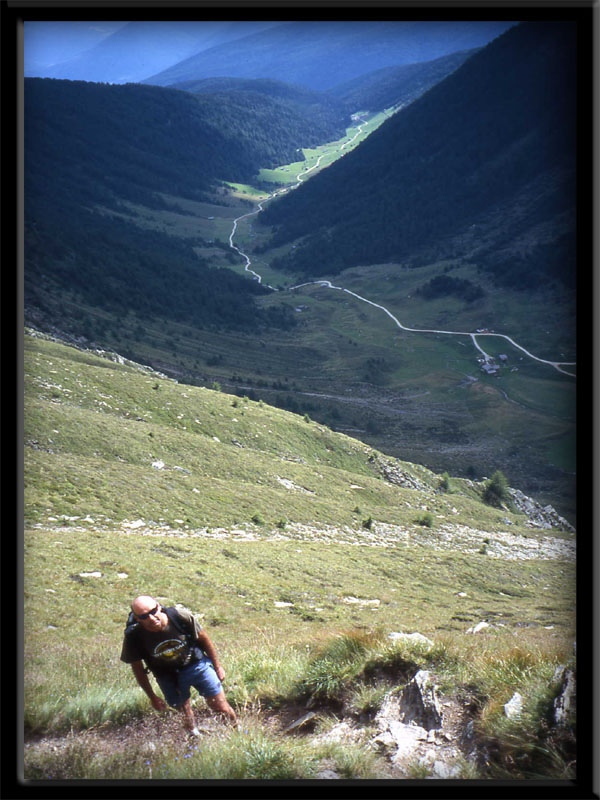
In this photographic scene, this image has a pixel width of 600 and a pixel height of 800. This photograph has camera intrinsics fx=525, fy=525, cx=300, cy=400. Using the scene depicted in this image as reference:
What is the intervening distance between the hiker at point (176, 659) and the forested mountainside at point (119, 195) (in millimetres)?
4717

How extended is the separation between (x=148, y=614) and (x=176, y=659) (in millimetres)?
630

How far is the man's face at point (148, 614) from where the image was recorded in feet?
14.6

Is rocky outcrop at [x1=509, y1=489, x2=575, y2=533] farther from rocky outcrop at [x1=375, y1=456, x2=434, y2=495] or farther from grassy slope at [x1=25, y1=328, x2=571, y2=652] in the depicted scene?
rocky outcrop at [x1=375, y1=456, x2=434, y2=495]

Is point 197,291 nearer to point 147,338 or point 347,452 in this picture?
point 147,338

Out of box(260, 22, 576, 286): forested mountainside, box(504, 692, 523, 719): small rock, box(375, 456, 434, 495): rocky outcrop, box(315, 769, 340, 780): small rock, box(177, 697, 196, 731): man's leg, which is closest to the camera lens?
box(315, 769, 340, 780): small rock

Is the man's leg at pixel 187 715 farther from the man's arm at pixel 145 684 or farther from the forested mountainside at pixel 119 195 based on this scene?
the forested mountainside at pixel 119 195

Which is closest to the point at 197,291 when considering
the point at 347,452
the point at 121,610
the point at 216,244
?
the point at 216,244

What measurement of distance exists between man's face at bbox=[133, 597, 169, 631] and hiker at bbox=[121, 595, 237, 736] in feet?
0.20

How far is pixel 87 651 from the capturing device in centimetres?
747

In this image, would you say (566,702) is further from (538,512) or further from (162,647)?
(538,512)

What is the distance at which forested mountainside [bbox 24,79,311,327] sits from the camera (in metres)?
72.9

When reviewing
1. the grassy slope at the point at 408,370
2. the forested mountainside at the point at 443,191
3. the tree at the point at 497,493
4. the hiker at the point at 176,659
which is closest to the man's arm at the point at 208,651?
the hiker at the point at 176,659

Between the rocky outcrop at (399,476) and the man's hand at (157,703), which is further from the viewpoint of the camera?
the rocky outcrop at (399,476)

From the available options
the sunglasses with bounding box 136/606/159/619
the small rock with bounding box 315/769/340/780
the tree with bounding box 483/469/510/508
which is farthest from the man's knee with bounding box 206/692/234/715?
the tree with bounding box 483/469/510/508
